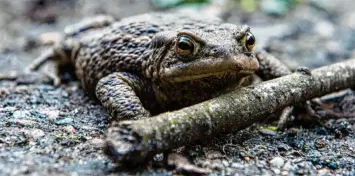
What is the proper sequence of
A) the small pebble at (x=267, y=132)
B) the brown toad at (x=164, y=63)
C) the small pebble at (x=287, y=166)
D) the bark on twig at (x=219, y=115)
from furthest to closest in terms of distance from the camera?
1. the small pebble at (x=267, y=132)
2. the brown toad at (x=164, y=63)
3. the small pebble at (x=287, y=166)
4. the bark on twig at (x=219, y=115)

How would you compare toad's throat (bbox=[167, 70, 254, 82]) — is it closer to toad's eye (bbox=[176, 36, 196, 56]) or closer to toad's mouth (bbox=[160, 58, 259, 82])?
toad's mouth (bbox=[160, 58, 259, 82])

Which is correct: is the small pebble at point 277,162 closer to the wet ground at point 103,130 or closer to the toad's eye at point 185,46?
the wet ground at point 103,130

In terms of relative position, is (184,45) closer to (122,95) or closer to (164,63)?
(164,63)

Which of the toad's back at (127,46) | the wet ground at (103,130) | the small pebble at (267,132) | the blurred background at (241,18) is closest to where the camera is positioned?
the wet ground at (103,130)

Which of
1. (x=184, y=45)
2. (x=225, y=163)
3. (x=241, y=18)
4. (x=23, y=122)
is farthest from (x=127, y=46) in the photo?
(x=241, y=18)

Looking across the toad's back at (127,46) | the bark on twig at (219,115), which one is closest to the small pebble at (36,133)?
the bark on twig at (219,115)

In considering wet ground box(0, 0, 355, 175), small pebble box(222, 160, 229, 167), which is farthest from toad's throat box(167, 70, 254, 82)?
small pebble box(222, 160, 229, 167)
